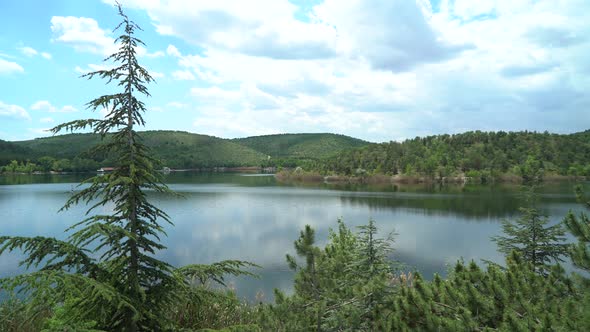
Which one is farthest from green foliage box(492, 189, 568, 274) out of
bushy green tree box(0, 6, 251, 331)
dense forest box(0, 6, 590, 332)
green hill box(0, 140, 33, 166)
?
green hill box(0, 140, 33, 166)

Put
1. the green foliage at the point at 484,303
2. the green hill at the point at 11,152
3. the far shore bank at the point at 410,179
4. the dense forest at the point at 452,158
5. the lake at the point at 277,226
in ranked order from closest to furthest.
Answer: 1. the green foliage at the point at 484,303
2. the lake at the point at 277,226
3. the far shore bank at the point at 410,179
4. the dense forest at the point at 452,158
5. the green hill at the point at 11,152

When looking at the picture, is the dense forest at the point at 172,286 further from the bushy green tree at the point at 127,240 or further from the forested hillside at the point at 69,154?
the forested hillside at the point at 69,154

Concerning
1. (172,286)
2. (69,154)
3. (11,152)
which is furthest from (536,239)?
(11,152)

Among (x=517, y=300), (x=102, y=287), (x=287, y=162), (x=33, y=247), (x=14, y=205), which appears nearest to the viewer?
(x=102, y=287)

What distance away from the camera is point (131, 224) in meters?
4.89

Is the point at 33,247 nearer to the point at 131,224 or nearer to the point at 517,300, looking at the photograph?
the point at 131,224

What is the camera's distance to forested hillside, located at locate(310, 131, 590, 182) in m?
116

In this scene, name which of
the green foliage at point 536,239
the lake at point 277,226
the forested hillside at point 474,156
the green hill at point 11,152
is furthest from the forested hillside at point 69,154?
the green foliage at point 536,239

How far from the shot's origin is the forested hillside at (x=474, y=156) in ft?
382

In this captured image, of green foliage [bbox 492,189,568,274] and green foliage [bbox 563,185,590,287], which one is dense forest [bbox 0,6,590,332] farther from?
green foliage [bbox 492,189,568,274]

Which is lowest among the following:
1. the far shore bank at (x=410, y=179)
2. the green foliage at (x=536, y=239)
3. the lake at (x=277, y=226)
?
the lake at (x=277, y=226)

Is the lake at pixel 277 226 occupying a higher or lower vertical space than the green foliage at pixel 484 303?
lower

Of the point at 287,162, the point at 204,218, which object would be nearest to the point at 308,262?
the point at 204,218

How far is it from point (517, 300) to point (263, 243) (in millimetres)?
25097
